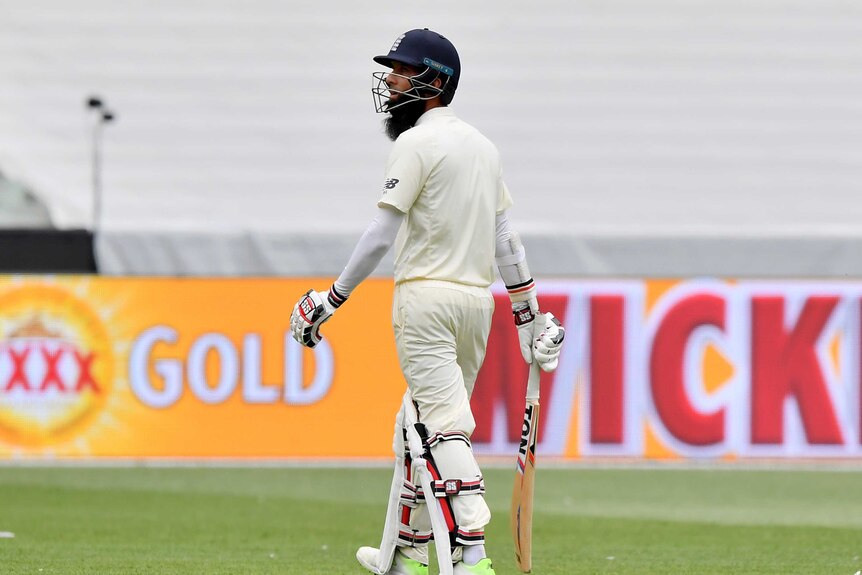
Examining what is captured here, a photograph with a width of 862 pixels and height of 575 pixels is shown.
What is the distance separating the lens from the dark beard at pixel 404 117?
4617 millimetres

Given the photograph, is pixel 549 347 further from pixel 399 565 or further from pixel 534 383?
pixel 399 565

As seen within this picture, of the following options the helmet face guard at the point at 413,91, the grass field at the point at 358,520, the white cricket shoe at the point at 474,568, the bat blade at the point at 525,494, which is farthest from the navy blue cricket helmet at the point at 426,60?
the grass field at the point at 358,520

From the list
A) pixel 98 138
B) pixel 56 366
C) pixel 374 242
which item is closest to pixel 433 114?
pixel 374 242

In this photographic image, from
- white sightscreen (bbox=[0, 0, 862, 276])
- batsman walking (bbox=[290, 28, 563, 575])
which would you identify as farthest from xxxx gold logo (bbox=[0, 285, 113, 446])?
batsman walking (bbox=[290, 28, 563, 575])

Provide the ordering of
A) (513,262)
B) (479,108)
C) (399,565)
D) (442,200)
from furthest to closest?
1. (479,108)
2. (513,262)
3. (399,565)
4. (442,200)

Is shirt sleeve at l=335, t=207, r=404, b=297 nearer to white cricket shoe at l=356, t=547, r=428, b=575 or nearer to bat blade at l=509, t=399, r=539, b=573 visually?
bat blade at l=509, t=399, r=539, b=573

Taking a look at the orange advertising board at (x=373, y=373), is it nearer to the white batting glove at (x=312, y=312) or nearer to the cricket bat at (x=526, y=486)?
the cricket bat at (x=526, y=486)

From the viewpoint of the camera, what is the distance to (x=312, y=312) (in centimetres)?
443

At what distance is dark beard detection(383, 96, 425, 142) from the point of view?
4617 mm

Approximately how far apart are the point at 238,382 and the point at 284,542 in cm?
337

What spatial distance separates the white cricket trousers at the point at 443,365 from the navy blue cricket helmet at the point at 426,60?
595mm

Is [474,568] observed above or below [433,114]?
below

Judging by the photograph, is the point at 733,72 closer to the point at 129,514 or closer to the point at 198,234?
the point at 198,234

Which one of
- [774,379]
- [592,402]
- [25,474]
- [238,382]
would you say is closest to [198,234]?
[238,382]
